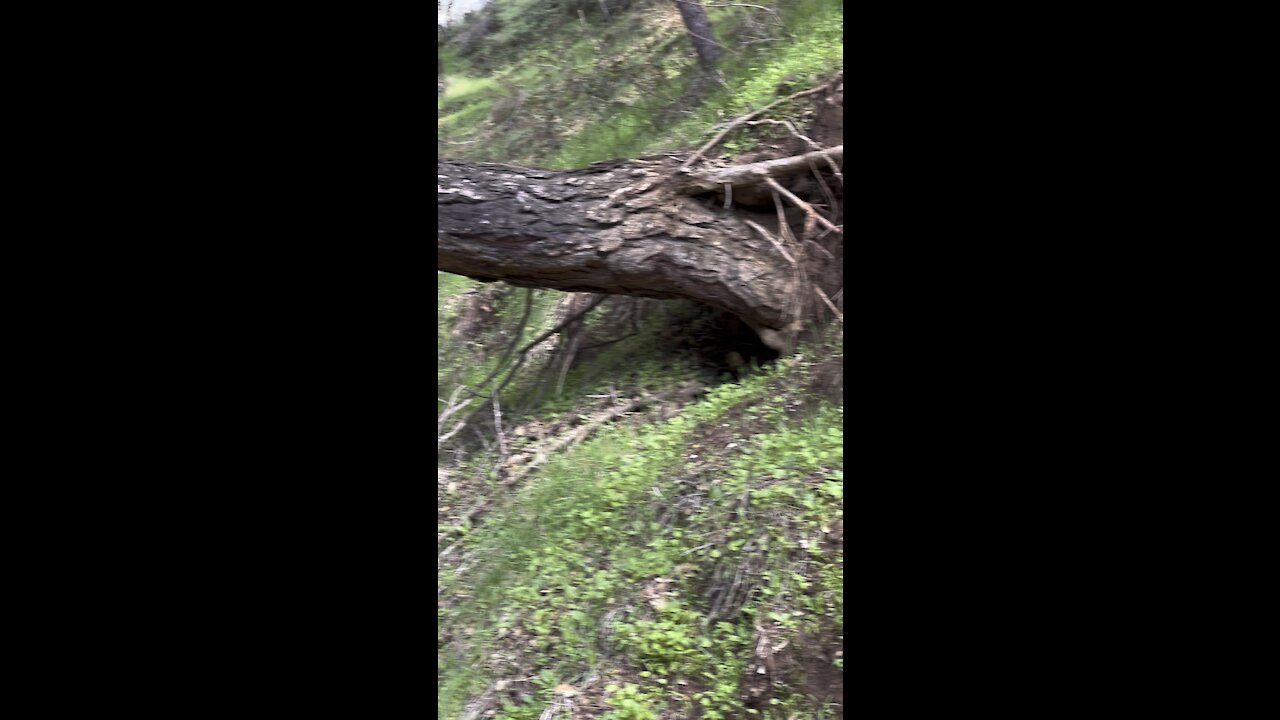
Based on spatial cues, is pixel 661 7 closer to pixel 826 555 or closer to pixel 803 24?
pixel 803 24

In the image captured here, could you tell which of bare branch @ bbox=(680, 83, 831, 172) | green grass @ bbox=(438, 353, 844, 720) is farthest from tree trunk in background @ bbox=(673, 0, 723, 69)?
green grass @ bbox=(438, 353, 844, 720)

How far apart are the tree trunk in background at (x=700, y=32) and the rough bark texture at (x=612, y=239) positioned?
1.77 meters

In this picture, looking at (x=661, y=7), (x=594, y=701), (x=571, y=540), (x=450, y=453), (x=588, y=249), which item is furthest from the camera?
(x=661, y=7)

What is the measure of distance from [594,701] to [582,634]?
279 mm

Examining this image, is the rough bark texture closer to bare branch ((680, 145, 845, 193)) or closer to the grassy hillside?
bare branch ((680, 145, 845, 193))

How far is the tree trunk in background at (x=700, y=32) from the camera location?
17.9 feet

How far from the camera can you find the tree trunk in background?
546cm

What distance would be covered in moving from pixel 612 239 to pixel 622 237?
0.05 meters

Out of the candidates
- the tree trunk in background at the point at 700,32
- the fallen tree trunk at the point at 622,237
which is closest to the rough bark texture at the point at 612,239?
the fallen tree trunk at the point at 622,237

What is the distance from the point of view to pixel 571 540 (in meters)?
3.38

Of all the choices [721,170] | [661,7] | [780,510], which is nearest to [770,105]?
[721,170]

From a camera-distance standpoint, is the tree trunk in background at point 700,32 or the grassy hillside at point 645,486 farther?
the tree trunk in background at point 700,32

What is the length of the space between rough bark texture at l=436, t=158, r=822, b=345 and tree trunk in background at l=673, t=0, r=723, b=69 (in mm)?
1775

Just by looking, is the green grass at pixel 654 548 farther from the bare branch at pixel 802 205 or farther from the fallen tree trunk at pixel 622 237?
the bare branch at pixel 802 205
